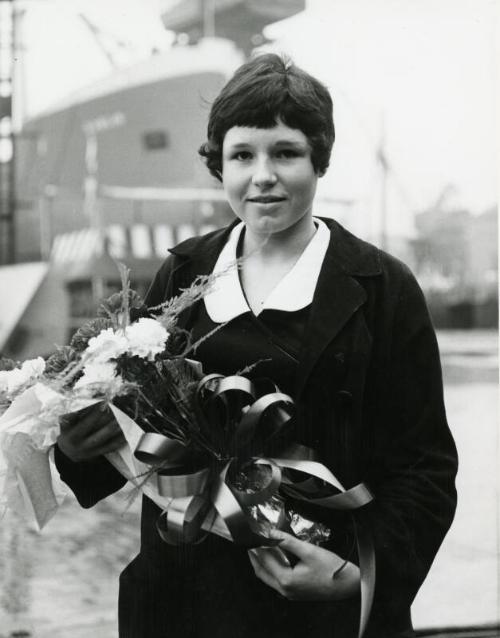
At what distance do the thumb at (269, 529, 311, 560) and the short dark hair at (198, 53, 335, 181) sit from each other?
2.00 ft

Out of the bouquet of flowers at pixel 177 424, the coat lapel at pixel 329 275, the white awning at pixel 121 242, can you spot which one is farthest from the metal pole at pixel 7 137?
the bouquet of flowers at pixel 177 424

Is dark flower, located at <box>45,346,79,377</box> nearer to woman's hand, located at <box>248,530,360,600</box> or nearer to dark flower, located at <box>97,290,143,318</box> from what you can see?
dark flower, located at <box>97,290,143,318</box>

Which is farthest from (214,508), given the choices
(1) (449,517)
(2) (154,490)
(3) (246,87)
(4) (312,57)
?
(4) (312,57)

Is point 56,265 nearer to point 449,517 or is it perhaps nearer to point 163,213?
point 163,213

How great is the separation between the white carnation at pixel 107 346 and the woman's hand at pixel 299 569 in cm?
36

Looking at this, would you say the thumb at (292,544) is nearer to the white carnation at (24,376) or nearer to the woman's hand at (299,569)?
the woman's hand at (299,569)

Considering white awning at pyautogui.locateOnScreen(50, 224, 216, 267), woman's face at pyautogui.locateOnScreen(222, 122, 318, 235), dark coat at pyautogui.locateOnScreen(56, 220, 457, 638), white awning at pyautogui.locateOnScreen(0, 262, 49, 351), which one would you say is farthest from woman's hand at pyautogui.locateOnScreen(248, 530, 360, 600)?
white awning at pyautogui.locateOnScreen(0, 262, 49, 351)

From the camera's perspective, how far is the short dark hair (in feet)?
4.93

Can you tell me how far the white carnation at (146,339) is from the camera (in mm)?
1388

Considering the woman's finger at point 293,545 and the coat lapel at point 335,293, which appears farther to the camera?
the coat lapel at point 335,293

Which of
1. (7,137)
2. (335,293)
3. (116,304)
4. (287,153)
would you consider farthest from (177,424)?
(7,137)

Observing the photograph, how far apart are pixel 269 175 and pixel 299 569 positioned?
0.62 meters


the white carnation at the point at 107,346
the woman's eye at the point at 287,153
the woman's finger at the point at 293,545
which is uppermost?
the woman's eye at the point at 287,153

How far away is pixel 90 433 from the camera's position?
1.43 metres
